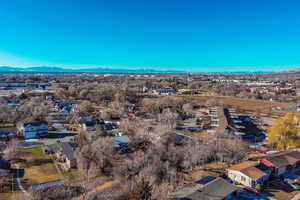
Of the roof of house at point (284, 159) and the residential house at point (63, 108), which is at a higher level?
the residential house at point (63, 108)

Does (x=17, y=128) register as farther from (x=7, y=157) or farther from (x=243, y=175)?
(x=243, y=175)

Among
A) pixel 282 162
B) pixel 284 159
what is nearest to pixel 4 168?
pixel 282 162

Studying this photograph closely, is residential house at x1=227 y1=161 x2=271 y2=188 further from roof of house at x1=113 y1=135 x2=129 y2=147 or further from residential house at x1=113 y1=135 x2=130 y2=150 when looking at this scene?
roof of house at x1=113 y1=135 x2=129 y2=147

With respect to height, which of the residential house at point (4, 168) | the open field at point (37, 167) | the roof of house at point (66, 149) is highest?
the roof of house at point (66, 149)

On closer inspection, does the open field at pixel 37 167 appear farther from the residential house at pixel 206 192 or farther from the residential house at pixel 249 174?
the residential house at pixel 249 174

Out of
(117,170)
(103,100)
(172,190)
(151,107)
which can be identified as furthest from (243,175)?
(103,100)

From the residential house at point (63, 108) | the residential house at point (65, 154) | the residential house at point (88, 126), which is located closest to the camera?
the residential house at point (65, 154)

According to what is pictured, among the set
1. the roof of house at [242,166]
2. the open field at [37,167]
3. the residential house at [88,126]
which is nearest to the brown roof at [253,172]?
the roof of house at [242,166]

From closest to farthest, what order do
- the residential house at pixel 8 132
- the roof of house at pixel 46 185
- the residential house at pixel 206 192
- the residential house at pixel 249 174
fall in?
the residential house at pixel 206 192 → the roof of house at pixel 46 185 → the residential house at pixel 249 174 → the residential house at pixel 8 132

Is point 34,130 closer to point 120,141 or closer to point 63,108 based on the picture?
point 120,141
